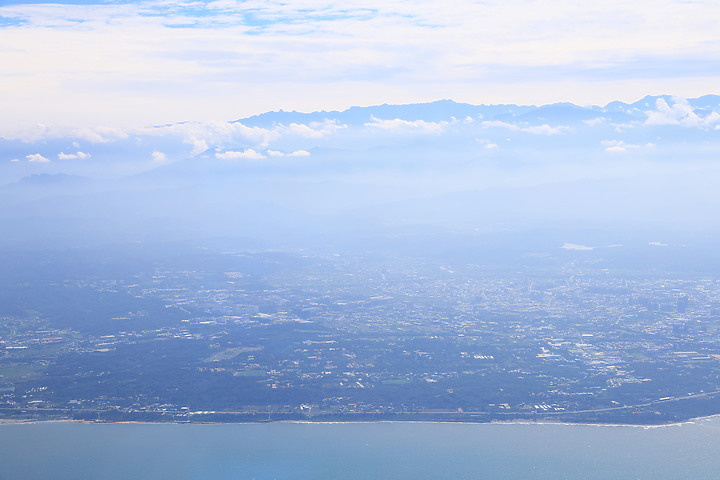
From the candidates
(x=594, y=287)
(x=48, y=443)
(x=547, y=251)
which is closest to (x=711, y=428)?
(x=48, y=443)

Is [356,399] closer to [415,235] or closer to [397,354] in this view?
[397,354]

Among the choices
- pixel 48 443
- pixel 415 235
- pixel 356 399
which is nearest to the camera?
pixel 48 443

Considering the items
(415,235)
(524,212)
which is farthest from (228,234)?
(524,212)

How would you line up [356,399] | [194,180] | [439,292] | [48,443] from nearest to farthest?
1. [48,443]
2. [356,399]
3. [439,292]
4. [194,180]

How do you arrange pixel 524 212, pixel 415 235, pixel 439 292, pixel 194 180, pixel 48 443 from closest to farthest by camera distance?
pixel 48 443, pixel 439 292, pixel 415 235, pixel 524 212, pixel 194 180

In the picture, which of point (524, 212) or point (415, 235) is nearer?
point (415, 235)

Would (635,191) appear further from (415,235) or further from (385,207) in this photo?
(415,235)
